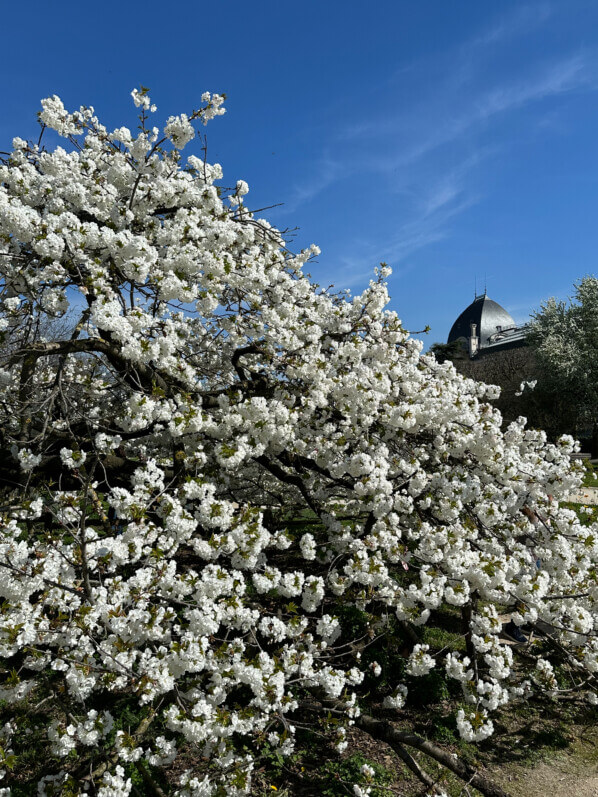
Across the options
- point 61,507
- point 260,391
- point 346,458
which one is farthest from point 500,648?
point 61,507

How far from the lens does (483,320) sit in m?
71.5

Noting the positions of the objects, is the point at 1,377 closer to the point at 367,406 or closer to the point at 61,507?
the point at 61,507

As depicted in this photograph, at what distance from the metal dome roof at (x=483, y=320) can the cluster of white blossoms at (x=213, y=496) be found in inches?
2679

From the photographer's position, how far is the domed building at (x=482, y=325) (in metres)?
68.8

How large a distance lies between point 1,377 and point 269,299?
269 centimetres

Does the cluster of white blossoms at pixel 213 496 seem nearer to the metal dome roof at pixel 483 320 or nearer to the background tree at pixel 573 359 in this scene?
the background tree at pixel 573 359

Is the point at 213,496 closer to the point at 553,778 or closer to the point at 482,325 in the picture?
the point at 553,778

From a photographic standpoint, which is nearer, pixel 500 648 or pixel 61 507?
pixel 61 507

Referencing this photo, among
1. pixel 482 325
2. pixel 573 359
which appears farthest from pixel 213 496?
pixel 482 325

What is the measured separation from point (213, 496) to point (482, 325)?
7160 cm

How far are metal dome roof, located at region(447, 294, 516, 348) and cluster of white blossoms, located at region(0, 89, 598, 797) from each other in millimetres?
68042

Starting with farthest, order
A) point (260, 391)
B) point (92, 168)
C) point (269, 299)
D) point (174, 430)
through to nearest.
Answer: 1. point (269, 299)
2. point (260, 391)
3. point (92, 168)
4. point (174, 430)

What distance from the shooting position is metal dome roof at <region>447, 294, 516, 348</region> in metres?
71.2

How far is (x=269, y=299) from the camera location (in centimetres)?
583
